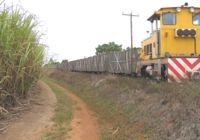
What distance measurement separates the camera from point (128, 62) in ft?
77.8

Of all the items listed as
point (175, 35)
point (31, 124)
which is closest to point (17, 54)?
point (31, 124)

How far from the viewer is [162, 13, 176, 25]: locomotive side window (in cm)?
1617

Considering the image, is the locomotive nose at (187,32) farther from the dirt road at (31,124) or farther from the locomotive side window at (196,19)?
the dirt road at (31,124)

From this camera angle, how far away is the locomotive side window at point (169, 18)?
16.2 m

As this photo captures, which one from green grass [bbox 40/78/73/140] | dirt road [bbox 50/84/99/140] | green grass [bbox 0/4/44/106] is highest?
green grass [bbox 0/4/44/106]

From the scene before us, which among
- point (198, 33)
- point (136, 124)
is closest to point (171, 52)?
point (198, 33)

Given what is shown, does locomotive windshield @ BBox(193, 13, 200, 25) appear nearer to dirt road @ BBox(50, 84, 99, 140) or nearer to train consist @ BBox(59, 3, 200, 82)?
train consist @ BBox(59, 3, 200, 82)

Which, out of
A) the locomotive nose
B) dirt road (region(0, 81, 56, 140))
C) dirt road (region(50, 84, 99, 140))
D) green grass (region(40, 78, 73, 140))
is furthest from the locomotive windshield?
dirt road (region(0, 81, 56, 140))

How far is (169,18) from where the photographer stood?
16.2 meters

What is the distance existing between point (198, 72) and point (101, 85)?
907 centimetres

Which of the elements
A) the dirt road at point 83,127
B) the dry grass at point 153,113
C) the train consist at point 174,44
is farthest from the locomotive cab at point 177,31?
the dirt road at point 83,127

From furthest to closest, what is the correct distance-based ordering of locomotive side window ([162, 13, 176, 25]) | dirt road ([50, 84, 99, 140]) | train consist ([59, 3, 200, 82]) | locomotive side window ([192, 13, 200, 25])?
1. locomotive side window ([192, 13, 200, 25])
2. locomotive side window ([162, 13, 176, 25])
3. train consist ([59, 3, 200, 82])
4. dirt road ([50, 84, 99, 140])

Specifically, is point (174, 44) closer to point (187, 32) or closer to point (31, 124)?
point (187, 32)

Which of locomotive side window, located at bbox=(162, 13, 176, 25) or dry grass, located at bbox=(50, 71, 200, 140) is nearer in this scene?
dry grass, located at bbox=(50, 71, 200, 140)
